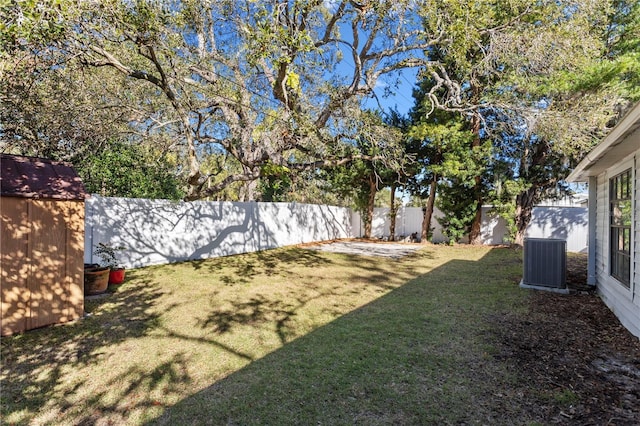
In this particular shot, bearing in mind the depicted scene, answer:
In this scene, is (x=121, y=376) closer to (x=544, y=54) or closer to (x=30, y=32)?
(x=30, y=32)

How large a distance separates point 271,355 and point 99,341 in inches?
74.4

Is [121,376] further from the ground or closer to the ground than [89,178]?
closer to the ground

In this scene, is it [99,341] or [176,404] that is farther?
[99,341]

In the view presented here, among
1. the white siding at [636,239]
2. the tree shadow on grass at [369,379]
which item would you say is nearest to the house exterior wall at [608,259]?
the white siding at [636,239]

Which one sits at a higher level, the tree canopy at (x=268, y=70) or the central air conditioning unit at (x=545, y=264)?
the tree canopy at (x=268, y=70)

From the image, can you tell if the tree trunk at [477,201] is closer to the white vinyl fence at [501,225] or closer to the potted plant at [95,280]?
the white vinyl fence at [501,225]

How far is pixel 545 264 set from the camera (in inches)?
233

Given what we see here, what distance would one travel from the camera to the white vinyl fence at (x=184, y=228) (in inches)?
274

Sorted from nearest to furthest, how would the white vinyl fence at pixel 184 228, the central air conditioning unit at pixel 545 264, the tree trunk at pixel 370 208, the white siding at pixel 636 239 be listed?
the white siding at pixel 636 239 → the central air conditioning unit at pixel 545 264 → the white vinyl fence at pixel 184 228 → the tree trunk at pixel 370 208

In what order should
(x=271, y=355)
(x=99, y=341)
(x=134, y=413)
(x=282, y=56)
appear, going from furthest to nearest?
(x=282, y=56) < (x=99, y=341) < (x=271, y=355) < (x=134, y=413)

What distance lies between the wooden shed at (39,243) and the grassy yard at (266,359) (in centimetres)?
25

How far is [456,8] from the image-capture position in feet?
18.4

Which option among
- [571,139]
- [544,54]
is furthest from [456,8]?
[571,139]

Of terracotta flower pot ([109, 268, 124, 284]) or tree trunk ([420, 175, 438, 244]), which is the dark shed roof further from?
tree trunk ([420, 175, 438, 244])
